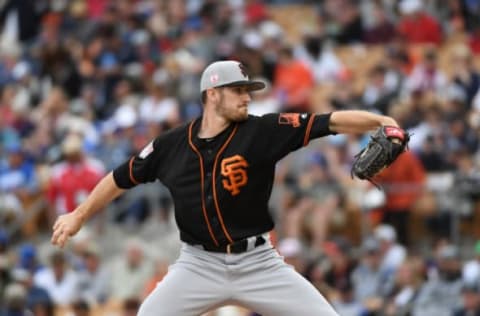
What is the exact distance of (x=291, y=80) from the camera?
17656 millimetres

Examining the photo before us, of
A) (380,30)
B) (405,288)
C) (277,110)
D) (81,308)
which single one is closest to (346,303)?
(405,288)

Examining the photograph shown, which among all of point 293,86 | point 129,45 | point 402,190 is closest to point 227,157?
point 402,190

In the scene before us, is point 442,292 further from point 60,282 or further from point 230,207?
point 230,207

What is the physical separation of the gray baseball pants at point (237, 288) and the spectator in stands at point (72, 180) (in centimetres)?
759

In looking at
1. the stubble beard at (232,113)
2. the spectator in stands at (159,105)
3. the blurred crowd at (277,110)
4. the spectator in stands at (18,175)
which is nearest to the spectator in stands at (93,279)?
the blurred crowd at (277,110)

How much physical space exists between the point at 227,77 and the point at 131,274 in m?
6.99

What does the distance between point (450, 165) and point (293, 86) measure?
3.55m

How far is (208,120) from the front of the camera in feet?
28.5

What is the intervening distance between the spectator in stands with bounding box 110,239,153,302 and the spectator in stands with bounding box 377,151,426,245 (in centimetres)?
270

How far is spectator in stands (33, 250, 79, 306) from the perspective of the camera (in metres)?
14.8

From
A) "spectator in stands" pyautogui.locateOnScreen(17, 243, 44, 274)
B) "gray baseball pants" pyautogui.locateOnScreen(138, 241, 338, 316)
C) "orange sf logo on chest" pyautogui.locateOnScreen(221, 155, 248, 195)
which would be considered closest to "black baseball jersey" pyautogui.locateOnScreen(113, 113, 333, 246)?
"orange sf logo on chest" pyautogui.locateOnScreen(221, 155, 248, 195)

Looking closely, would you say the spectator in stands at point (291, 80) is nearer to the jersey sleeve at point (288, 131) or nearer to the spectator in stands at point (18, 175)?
the spectator in stands at point (18, 175)

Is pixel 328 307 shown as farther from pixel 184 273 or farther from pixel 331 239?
pixel 331 239

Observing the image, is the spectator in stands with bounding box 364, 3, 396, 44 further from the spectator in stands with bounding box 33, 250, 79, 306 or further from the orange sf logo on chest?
the orange sf logo on chest
